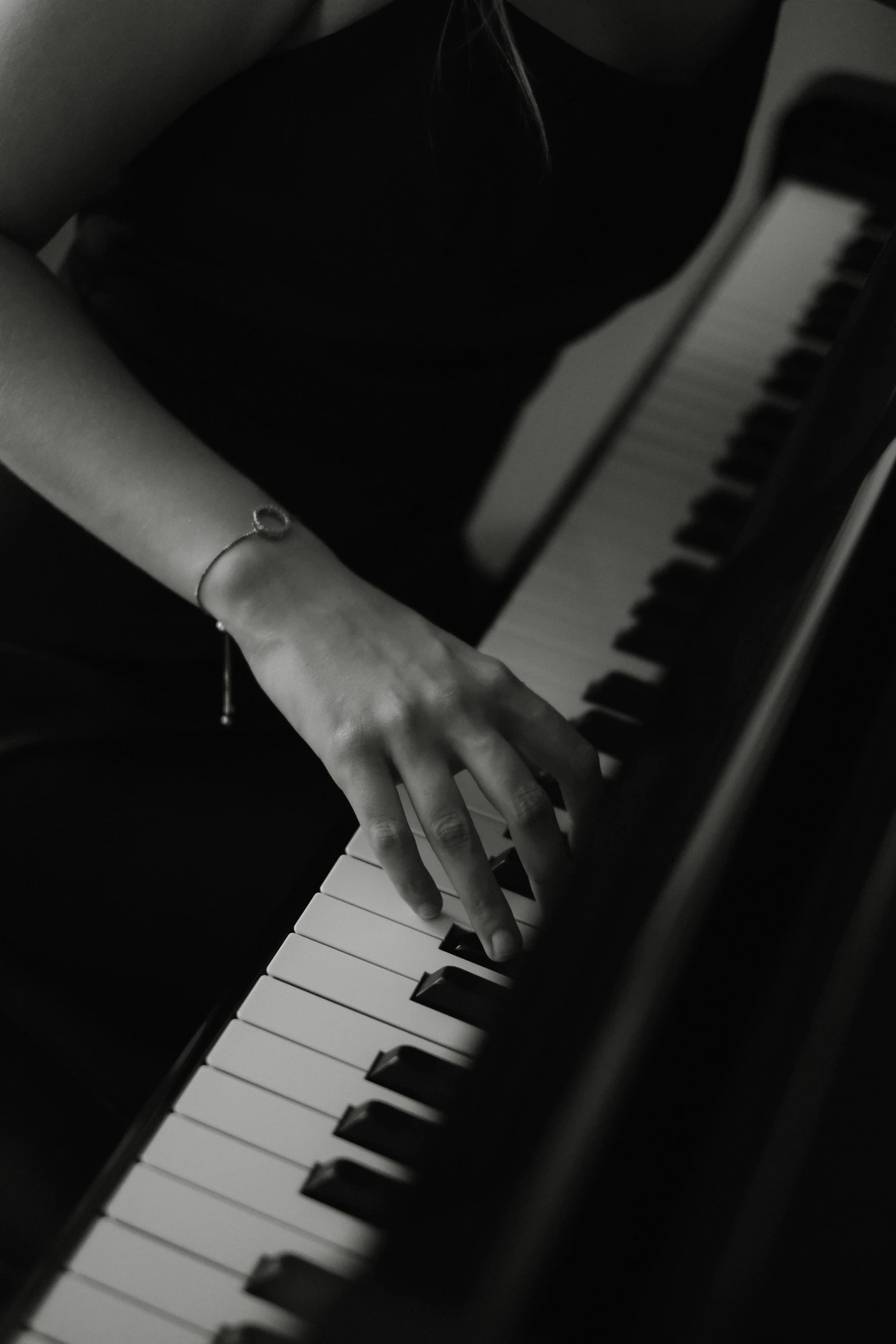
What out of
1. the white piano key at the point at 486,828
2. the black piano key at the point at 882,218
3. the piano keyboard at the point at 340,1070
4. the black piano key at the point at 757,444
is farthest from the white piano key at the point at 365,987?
the black piano key at the point at 882,218

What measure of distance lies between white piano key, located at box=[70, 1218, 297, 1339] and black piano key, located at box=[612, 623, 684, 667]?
1.80 ft

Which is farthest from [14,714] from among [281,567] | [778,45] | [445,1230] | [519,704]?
[778,45]

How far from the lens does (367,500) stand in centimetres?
105

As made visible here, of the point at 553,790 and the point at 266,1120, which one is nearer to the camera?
the point at 266,1120

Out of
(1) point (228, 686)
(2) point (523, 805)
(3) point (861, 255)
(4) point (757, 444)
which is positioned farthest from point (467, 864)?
(3) point (861, 255)

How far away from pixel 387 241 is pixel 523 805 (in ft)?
1.64

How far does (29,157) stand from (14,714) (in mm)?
424

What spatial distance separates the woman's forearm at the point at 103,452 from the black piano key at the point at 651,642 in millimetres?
297

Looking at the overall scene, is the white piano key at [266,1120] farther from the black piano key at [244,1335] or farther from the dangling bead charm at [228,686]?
the dangling bead charm at [228,686]

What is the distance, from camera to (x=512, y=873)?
750 millimetres

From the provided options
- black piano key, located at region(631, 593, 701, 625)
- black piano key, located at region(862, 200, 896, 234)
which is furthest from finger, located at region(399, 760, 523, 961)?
black piano key, located at region(862, 200, 896, 234)

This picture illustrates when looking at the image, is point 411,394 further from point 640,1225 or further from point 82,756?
point 640,1225

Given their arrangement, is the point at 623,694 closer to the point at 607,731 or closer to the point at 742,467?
the point at 607,731

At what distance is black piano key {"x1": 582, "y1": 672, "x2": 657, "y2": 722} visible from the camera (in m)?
0.90
